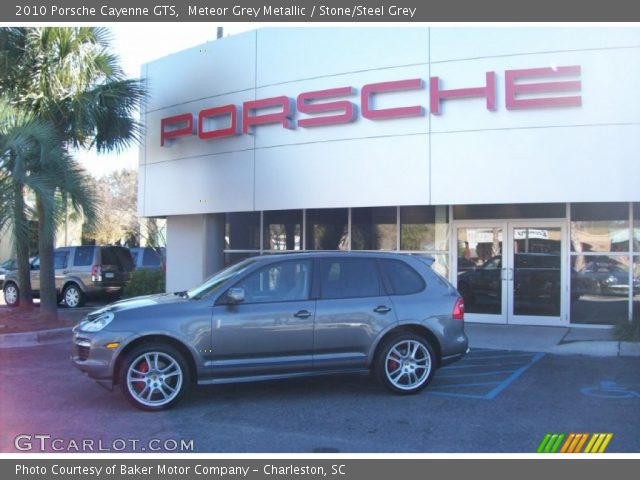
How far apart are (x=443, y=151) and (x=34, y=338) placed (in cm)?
810

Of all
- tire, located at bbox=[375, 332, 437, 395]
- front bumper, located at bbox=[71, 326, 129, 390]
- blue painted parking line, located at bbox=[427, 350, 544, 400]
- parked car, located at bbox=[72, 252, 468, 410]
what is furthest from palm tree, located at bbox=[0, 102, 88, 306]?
blue painted parking line, located at bbox=[427, 350, 544, 400]

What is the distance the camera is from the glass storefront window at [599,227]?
12.0 meters

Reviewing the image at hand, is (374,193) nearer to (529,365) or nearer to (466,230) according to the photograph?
(466,230)

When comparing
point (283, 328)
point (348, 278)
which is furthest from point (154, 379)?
point (348, 278)

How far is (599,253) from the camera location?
12086 millimetres

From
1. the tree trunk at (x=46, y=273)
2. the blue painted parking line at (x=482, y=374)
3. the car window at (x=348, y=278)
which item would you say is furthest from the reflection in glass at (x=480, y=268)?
the tree trunk at (x=46, y=273)

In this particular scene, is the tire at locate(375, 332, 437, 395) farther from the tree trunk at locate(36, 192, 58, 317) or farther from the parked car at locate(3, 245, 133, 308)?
the parked car at locate(3, 245, 133, 308)

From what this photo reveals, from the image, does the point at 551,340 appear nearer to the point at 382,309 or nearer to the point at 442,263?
the point at 442,263

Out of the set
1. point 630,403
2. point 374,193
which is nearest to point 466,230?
point 374,193

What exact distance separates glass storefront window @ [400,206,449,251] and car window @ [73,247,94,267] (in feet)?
29.4

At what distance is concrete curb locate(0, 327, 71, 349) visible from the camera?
36.6 ft

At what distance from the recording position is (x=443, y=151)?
11578mm

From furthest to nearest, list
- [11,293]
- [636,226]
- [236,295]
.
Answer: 1. [11,293]
2. [636,226]
3. [236,295]

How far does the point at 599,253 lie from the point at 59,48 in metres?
11.4
